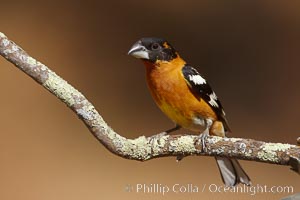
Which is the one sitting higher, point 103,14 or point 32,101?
point 103,14

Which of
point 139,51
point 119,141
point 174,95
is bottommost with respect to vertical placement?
point 119,141

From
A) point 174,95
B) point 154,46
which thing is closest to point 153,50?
point 154,46

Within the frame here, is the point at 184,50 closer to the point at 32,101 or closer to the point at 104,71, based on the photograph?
the point at 104,71

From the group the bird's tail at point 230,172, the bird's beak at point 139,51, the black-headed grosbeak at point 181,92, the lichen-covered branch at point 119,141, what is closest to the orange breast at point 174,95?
the black-headed grosbeak at point 181,92

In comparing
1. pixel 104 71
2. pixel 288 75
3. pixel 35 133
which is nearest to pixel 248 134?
pixel 288 75

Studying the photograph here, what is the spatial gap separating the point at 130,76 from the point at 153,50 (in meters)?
1.53

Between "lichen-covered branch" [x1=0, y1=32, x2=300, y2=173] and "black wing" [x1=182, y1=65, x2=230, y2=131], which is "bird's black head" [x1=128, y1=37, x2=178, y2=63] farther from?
"lichen-covered branch" [x1=0, y1=32, x2=300, y2=173]

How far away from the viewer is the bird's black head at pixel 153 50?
2033 mm

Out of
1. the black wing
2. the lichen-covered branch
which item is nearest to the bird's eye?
the black wing

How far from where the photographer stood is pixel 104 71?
12.0ft

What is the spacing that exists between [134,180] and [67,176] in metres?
0.37

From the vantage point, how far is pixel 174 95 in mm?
2180

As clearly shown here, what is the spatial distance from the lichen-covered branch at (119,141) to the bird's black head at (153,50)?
0.38 metres

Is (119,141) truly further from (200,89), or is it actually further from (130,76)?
(130,76)
